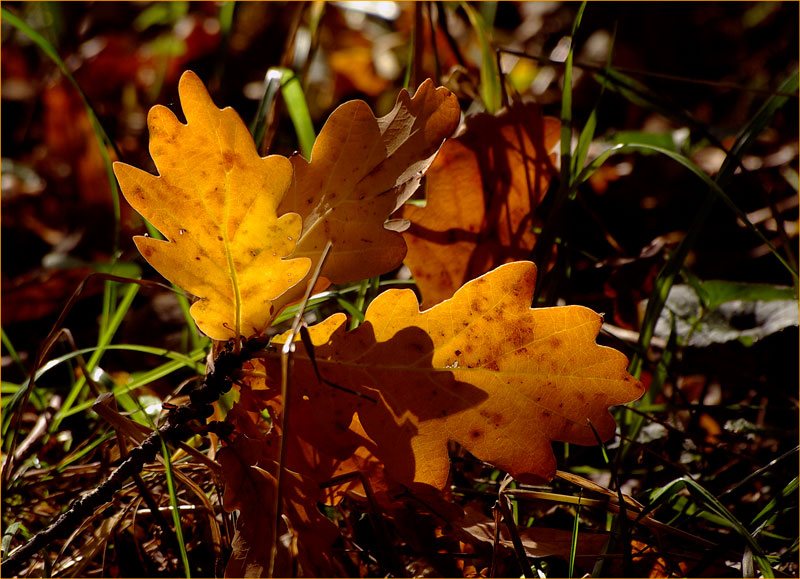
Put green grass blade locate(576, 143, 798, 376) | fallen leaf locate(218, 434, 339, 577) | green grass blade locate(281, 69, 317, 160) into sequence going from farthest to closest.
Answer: green grass blade locate(281, 69, 317, 160) → green grass blade locate(576, 143, 798, 376) → fallen leaf locate(218, 434, 339, 577)

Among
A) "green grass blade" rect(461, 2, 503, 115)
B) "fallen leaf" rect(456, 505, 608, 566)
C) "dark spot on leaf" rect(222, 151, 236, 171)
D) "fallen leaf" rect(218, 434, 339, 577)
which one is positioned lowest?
"fallen leaf" rect(456, 505, 608, 566)

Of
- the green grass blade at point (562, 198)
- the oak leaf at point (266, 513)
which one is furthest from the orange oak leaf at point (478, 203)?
the oak leaf at point (266, 513)

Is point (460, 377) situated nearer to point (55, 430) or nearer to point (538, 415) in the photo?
point (538, 415)

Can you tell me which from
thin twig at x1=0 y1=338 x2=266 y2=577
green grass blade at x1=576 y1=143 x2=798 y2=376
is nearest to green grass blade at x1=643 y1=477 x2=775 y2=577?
green grass blade at x1=576 y1=143 x2=798 y2=376

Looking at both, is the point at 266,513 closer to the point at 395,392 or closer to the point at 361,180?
the point at 395,392

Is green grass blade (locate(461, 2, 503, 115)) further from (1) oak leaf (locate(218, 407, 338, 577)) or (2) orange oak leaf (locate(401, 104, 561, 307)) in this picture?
(1) oak leaf (locate(218, 407, 338, 577))

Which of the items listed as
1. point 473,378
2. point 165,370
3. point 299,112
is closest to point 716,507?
point 473,378
